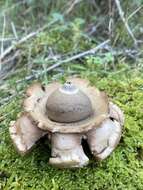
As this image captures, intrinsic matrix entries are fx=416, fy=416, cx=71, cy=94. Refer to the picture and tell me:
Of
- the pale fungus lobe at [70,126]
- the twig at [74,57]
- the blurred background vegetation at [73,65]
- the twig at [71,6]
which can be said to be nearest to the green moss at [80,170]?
the blurred background vegetation at [73,65]

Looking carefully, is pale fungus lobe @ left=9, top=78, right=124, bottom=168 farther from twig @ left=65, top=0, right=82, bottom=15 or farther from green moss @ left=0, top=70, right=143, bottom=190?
twig @ left=65, top=0, right=82, bottom=15

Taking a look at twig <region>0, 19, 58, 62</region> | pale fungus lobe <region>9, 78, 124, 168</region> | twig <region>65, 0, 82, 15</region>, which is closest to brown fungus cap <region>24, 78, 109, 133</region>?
pale fungus lobe <region>9, 78, 124, 168</region>

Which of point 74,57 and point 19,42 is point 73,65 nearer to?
point 74,57

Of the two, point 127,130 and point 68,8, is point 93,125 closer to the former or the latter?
point 127,130

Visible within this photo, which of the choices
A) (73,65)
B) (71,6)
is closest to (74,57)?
(73,65)

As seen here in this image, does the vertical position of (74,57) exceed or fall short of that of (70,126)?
it falls short

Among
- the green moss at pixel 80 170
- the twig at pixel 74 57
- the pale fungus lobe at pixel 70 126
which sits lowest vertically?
the twig at pixel 74 57

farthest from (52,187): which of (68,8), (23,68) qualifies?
(68,8)

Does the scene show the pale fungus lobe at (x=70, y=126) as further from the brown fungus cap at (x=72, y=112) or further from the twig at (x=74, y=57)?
the twig at (x=74, y=57)
